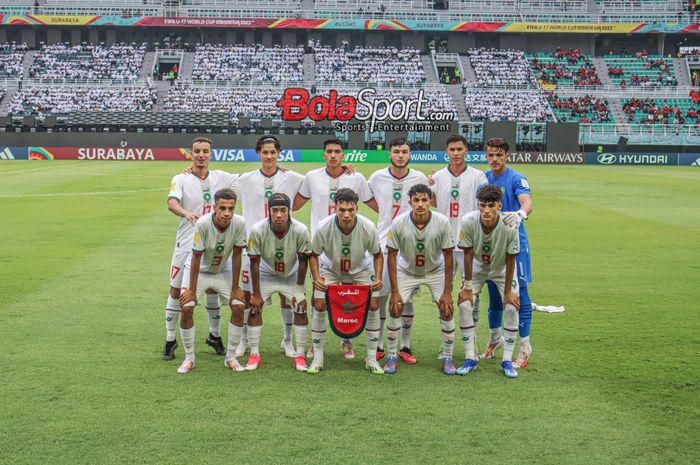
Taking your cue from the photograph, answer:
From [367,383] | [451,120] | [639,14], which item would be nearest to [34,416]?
[367,383]

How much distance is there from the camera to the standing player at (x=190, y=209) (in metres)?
8.14

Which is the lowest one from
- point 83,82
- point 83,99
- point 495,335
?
point 495,335

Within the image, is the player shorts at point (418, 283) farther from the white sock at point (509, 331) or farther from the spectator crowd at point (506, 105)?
the spectator crowd at point (506, 105)

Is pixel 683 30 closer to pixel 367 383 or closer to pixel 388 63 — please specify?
pixel 388 63

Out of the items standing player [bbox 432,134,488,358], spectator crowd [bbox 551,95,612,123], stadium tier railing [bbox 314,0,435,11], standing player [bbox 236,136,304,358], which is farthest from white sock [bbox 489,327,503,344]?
stadium tier railing [bbox 314,0,435,11]

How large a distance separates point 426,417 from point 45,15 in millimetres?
76568

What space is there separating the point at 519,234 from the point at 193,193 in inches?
143

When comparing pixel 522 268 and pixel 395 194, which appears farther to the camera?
pixel 395 194

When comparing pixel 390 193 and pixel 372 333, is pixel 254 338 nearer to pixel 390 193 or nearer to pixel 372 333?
pixel 372 333

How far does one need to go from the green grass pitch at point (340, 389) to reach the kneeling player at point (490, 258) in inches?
12.3

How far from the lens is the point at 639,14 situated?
247ft

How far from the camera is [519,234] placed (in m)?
8.12

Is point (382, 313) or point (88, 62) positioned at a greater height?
point (88, 62)
